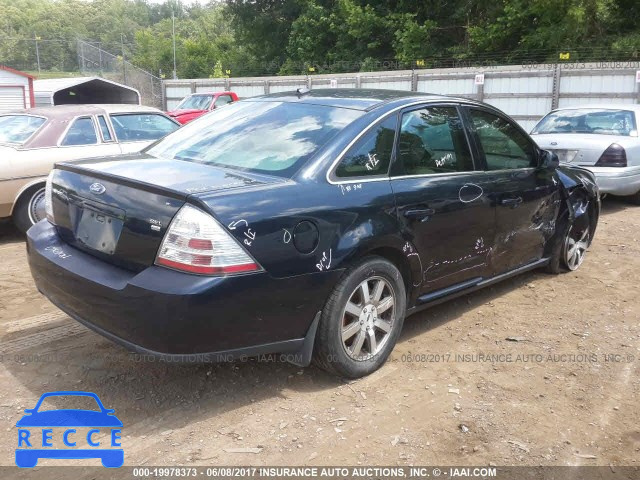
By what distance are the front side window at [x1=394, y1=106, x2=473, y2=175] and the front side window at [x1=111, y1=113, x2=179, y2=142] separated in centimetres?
434

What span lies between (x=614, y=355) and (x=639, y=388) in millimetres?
460

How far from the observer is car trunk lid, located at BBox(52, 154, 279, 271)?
2982 millimetres

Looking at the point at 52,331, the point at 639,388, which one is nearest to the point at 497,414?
the point at 639,388

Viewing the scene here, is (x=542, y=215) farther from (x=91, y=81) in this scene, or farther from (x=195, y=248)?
(x=91, y=81)

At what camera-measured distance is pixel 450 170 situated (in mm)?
4117

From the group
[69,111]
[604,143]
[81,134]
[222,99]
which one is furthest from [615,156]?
[222,99]

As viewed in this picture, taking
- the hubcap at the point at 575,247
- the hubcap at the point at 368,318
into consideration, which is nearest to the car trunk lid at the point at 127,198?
the hubcap at the point at 368,318

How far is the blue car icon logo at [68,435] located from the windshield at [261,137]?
153cm

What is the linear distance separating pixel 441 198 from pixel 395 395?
50.5 inches

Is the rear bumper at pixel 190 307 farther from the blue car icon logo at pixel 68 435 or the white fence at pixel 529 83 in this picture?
the white fence at pixel 529 83

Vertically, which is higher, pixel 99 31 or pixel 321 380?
pixel 99 31

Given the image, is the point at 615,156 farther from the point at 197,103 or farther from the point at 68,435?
the point at 197,103

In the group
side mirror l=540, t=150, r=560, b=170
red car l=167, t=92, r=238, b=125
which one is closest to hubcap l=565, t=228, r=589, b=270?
side mirror l=540, t=150, r=560, b=170

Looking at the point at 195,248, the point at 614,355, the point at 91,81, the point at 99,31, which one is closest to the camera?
the point at 195,248
